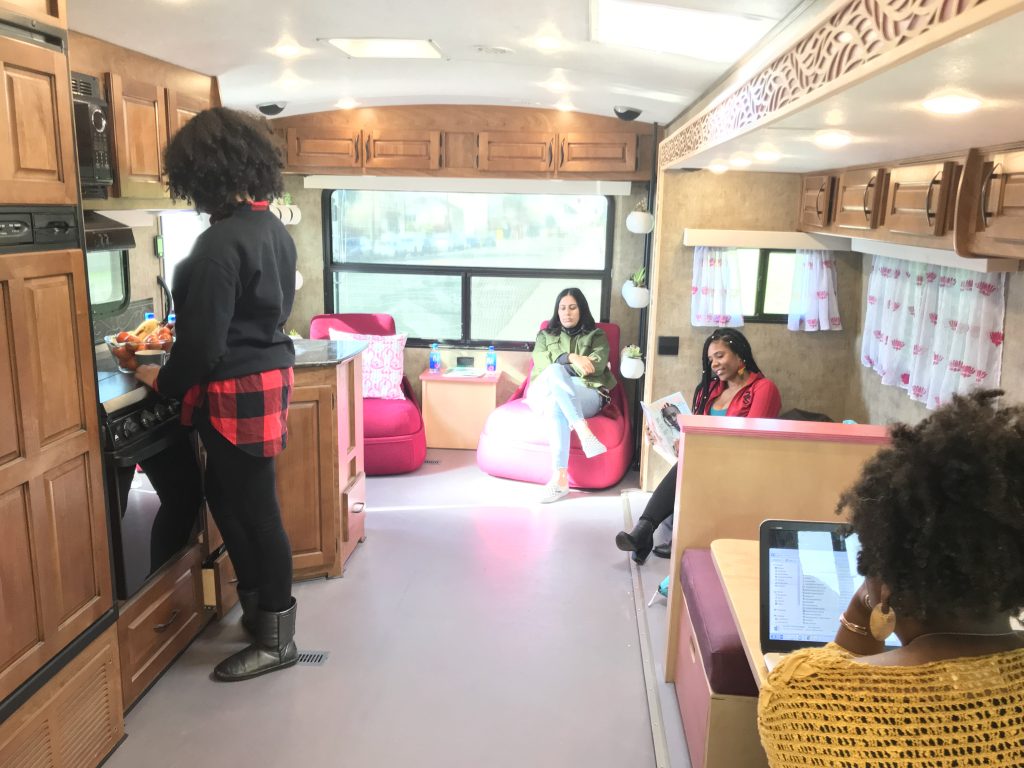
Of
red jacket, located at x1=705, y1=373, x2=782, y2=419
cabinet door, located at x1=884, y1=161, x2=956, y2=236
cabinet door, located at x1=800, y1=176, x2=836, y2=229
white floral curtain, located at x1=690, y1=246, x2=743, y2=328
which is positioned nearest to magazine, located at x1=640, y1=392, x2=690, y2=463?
red jacket, located at x1=705, y1=373, x2=782, y2=419

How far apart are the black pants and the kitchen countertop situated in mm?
225

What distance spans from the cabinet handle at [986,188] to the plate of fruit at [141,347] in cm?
240

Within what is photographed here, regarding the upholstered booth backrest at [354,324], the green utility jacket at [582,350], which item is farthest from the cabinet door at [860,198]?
the upholstered booth backrest at [354,324]

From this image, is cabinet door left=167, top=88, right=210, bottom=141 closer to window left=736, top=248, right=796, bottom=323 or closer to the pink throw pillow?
the pink throw pillow

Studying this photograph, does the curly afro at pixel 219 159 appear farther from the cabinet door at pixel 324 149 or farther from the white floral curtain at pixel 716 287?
the cabinet door at pixel 324 149

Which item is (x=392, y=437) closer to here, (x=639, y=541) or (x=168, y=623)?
(x=639, y=541)

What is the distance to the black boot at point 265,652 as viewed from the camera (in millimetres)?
2672

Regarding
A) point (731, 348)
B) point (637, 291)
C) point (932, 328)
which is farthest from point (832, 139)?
point (637, 291)

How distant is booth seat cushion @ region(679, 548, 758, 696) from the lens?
2061mm

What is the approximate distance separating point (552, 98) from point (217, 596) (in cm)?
306

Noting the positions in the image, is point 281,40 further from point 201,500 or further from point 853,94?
point 853,94

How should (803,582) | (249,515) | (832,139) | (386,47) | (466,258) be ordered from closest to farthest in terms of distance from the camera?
(803,582)
(832,139)
(249,515)
(386,47)
(466,258)

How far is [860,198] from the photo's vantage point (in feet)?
10.0

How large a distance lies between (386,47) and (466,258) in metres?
2.27
